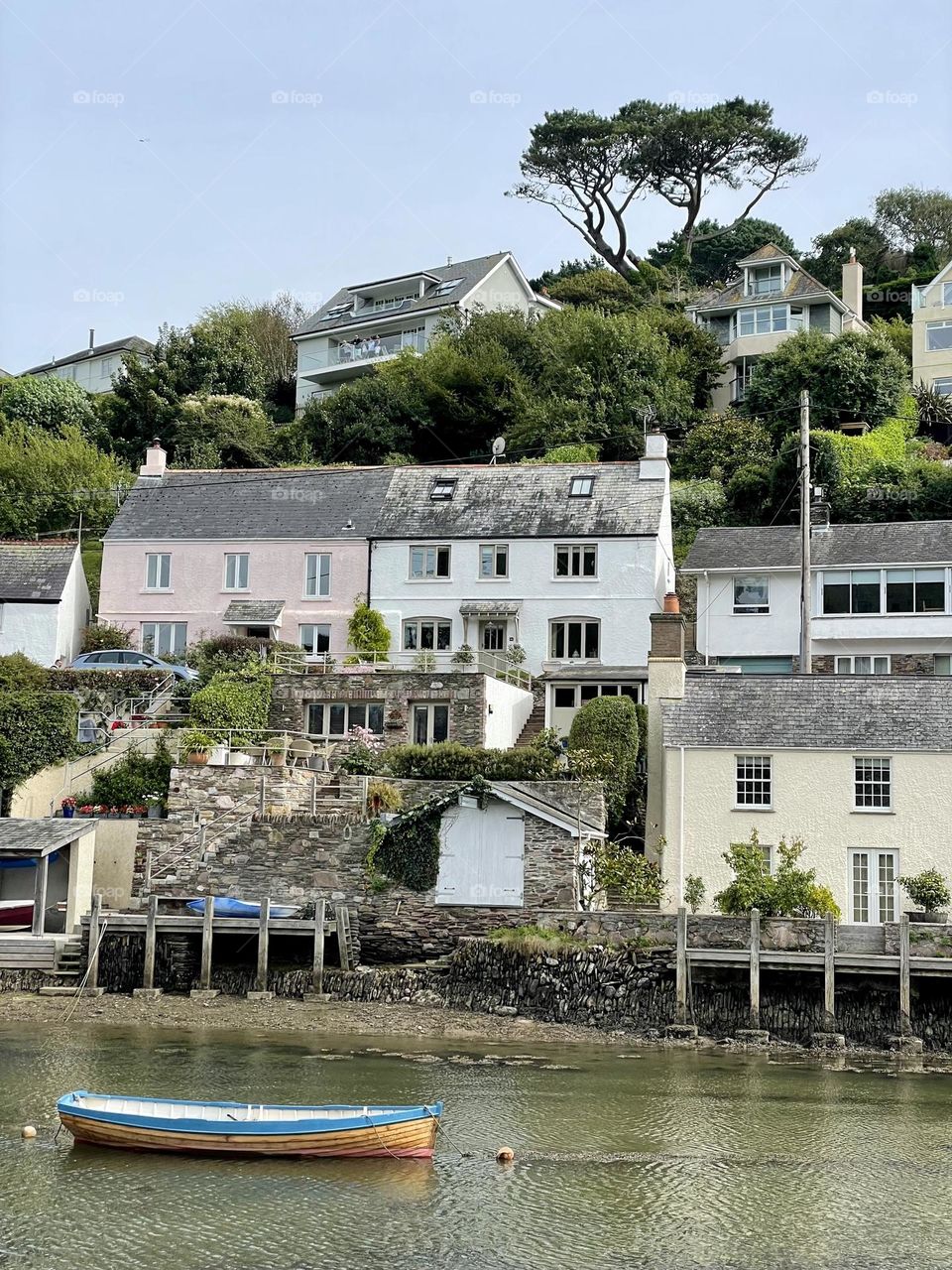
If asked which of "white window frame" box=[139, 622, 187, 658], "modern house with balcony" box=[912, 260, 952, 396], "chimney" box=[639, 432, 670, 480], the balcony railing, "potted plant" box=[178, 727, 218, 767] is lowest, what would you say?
"potted plant" box=[178, 727, 218, 767]

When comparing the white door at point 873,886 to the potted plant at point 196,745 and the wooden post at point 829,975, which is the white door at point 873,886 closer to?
the wooden post at point 829,975

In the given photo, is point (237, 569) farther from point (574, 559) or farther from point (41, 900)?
point (41, 900)

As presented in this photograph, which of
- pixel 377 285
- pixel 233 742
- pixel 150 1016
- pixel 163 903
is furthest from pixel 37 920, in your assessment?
pixel 377 285

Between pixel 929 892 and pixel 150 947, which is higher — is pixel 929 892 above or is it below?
above

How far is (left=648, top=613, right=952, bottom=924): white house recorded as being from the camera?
36750 millimetres

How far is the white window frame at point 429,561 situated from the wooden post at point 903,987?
2580cm

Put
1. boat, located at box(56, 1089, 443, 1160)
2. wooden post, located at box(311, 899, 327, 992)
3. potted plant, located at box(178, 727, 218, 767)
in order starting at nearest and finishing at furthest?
boat, located at box(56, 1089, 443, 1160) < wooden post, located at box(311, 899, 327, 992) < potted plant, located at box(178, 727, 218, 767)

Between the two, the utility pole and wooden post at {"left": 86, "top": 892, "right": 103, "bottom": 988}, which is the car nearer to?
wooden post at {"left": 86, "top": 892, "right": 103, "bottom": 988}

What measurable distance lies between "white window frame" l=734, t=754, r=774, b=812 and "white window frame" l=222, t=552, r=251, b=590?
917 inches

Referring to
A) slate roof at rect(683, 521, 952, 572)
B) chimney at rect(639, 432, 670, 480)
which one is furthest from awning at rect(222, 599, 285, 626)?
slate roof at rect(683, 521, 952, 572)

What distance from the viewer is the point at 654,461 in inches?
2164

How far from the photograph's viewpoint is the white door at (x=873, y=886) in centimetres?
3634

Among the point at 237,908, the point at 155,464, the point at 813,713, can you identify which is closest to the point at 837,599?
the point at 813,713

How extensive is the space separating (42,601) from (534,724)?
59.4ft
